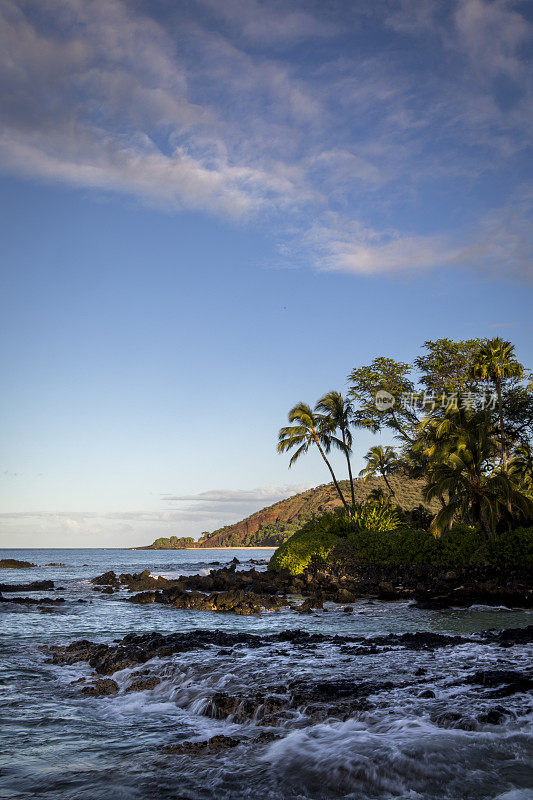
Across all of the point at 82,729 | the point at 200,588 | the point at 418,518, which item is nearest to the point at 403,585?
the point at 200,588

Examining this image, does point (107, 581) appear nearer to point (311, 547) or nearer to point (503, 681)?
point (311, 547)

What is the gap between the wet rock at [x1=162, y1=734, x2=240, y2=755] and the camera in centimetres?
581

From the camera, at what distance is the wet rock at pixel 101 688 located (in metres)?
8.49

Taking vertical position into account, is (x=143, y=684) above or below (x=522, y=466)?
below

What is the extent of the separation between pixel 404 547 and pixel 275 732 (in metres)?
17.6

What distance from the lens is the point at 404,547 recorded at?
22750 mm

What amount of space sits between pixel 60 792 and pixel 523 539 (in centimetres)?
1867

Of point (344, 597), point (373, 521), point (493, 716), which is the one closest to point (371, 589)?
point (344, 597)

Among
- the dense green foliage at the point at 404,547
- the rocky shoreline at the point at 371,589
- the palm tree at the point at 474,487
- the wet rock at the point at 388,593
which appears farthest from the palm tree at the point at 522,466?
the wet rock at the point at 388,593

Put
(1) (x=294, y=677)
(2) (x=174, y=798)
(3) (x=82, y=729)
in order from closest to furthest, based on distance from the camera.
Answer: (2) (x=174, y=798), (3) (x=82, y=729), (1) (x=294, y=677)

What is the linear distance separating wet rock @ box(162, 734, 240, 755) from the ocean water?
100 mm

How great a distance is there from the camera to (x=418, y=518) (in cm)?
3512

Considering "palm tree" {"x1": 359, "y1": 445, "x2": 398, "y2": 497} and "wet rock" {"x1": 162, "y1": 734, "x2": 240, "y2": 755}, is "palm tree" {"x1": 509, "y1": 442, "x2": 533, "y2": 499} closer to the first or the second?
"palm tree" {"x1": 359, "y1": 445, "x2": 398, "y2": 497}

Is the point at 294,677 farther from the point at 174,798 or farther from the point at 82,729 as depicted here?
the point at 174,798
